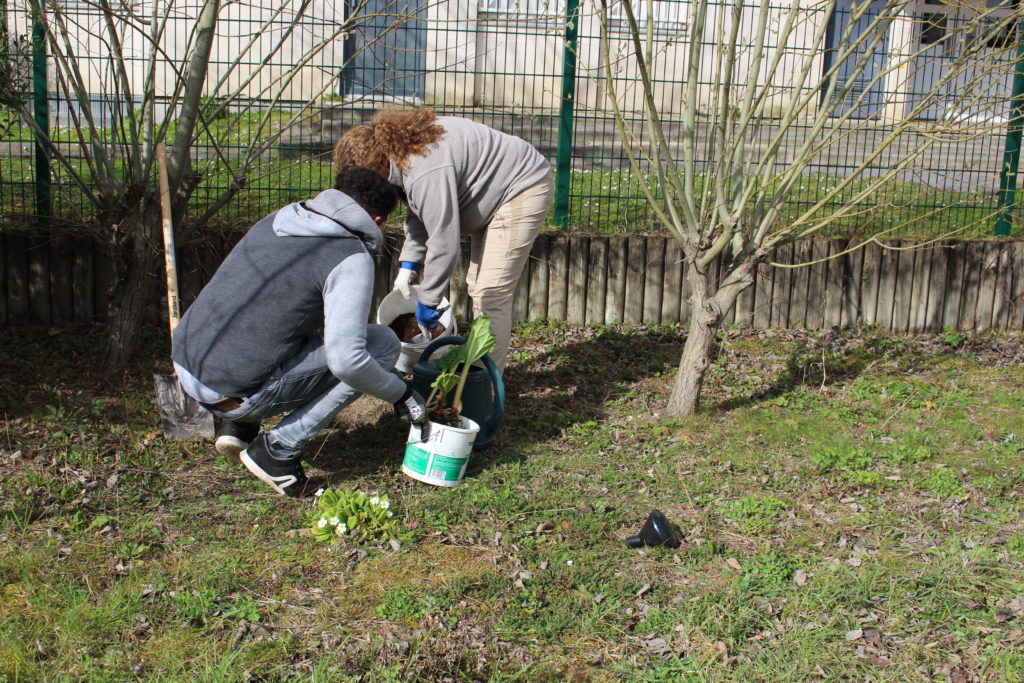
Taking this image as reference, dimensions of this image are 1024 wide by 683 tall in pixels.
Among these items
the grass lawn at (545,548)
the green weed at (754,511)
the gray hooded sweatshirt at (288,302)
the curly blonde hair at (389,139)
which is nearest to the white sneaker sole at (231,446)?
the grass lawn at (545,548)

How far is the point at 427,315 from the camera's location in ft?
14.6

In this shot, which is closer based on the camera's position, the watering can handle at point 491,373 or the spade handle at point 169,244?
the watering can handle at point 491,373

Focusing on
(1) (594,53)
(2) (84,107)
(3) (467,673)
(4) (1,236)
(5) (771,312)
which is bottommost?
(3) (467,673)

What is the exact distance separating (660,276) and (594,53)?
280 centimetres

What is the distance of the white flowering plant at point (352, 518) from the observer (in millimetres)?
3486

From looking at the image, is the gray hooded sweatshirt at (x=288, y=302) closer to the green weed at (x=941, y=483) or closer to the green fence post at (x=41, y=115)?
the green weed at (x=941, y=483)

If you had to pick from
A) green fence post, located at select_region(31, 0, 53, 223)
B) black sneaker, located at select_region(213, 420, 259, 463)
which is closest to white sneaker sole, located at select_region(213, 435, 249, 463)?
black sneaker, located at select_region(213, 420, 259, 463)

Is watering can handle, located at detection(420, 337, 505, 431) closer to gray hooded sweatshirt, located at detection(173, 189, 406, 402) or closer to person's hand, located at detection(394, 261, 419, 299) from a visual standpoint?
person's hand, located at detection(394, 261, 419, 299)

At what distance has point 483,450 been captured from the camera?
4.38 meters

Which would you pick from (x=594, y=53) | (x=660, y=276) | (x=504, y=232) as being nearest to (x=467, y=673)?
(x=504, y=232)

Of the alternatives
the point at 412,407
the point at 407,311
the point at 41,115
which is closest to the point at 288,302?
the point at 412,407

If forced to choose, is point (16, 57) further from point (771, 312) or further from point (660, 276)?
point (771, 312)

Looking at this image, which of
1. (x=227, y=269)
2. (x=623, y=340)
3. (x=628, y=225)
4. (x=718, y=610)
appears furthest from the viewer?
(x=628, y=225)

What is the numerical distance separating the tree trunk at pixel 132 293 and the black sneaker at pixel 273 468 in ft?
5.54
